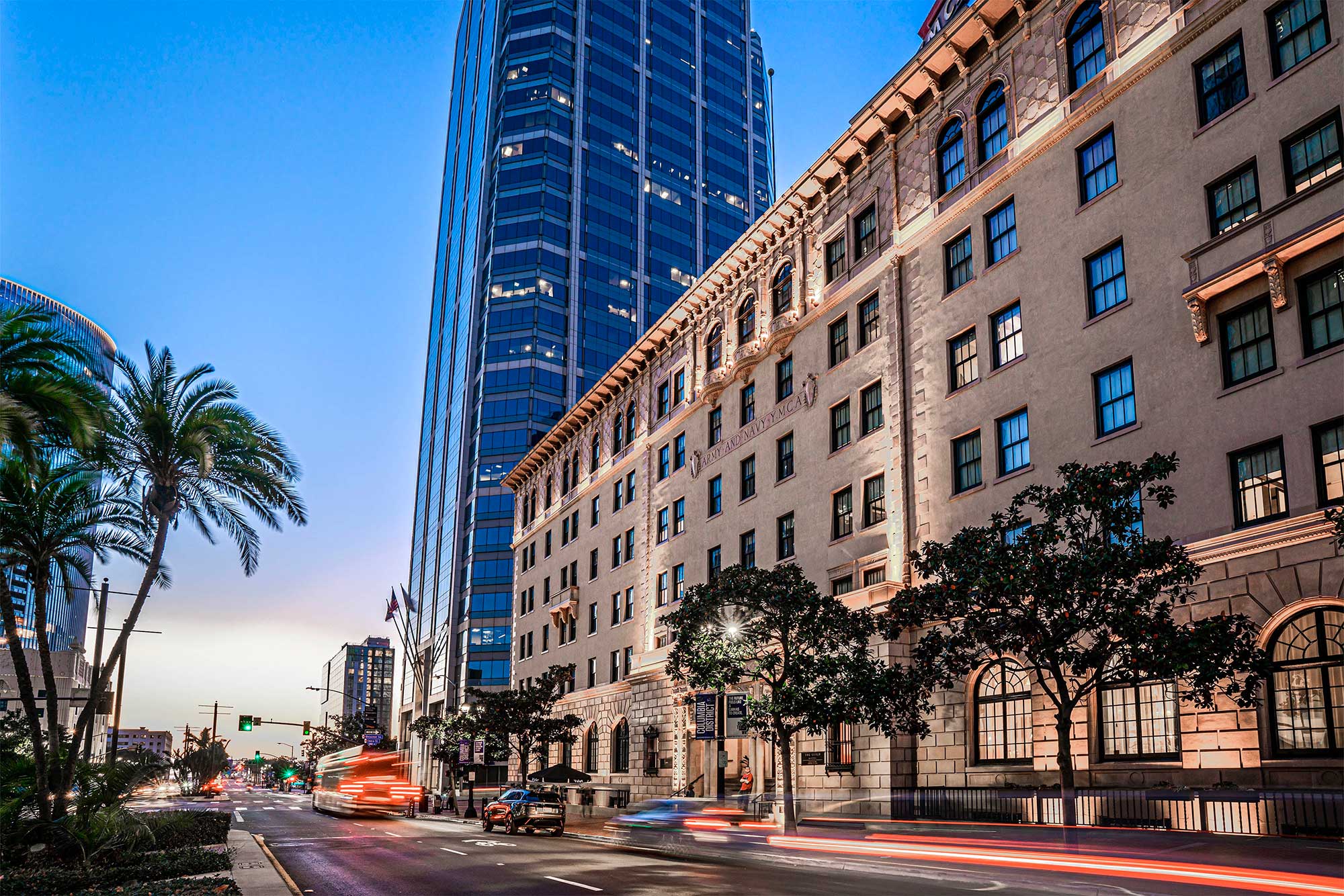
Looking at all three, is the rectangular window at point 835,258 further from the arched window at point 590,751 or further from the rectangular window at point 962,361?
the arched window at point 590,751

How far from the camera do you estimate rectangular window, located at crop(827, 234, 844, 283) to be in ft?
128

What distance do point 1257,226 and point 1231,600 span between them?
8180mm

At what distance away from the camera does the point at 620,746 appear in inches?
Answer: 2162

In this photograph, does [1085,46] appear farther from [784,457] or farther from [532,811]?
[532,811]

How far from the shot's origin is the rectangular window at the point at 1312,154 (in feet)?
70.1

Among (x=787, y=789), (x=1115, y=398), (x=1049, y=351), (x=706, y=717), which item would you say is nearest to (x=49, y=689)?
(x=787, y=789)

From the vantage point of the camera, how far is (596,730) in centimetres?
5803

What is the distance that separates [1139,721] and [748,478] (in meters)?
22.2

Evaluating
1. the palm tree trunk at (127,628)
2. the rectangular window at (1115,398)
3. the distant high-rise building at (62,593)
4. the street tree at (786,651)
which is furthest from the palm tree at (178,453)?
the distant high-rise building at (62,593)

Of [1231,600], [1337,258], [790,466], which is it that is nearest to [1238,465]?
[1231,600]

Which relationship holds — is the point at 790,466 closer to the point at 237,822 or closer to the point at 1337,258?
the point at 1337,258

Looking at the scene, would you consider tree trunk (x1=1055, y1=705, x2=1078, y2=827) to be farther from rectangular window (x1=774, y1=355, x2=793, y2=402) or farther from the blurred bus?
the blurred bus

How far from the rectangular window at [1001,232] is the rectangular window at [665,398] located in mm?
24131

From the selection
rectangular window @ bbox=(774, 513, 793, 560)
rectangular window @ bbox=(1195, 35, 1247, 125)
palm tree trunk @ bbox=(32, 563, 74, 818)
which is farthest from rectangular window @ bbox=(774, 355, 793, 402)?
palm tree trunk @ bbox=(32, 563, 74, 818)
